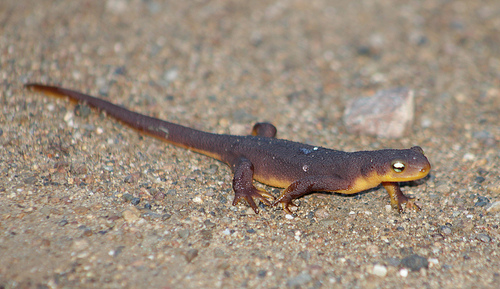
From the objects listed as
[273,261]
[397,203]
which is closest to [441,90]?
[397,203]

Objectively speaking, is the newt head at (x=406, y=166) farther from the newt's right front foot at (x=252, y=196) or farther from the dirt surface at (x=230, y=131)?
the newt's right front foot at (x=252, y=196)

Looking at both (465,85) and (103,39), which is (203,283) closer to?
(103,39)

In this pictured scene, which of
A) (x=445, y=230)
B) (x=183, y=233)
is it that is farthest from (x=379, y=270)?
(x=183, y=233)

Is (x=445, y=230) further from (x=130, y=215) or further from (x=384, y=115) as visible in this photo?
(x=130, y=215)

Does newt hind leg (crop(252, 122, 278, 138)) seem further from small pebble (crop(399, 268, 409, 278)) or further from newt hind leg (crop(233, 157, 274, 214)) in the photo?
small pebble (crop(399, 268, 409, 278))

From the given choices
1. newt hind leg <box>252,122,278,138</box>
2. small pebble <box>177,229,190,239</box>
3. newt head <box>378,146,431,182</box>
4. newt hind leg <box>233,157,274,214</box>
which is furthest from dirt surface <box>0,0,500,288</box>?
newt head <box>378,146,431,182</box>

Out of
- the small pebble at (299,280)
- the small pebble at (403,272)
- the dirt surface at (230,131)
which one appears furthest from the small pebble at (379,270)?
the small pebble at (299,280)

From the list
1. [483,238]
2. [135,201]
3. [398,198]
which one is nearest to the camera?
[483,238]

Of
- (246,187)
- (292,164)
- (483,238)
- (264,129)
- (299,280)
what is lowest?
(483,238)
